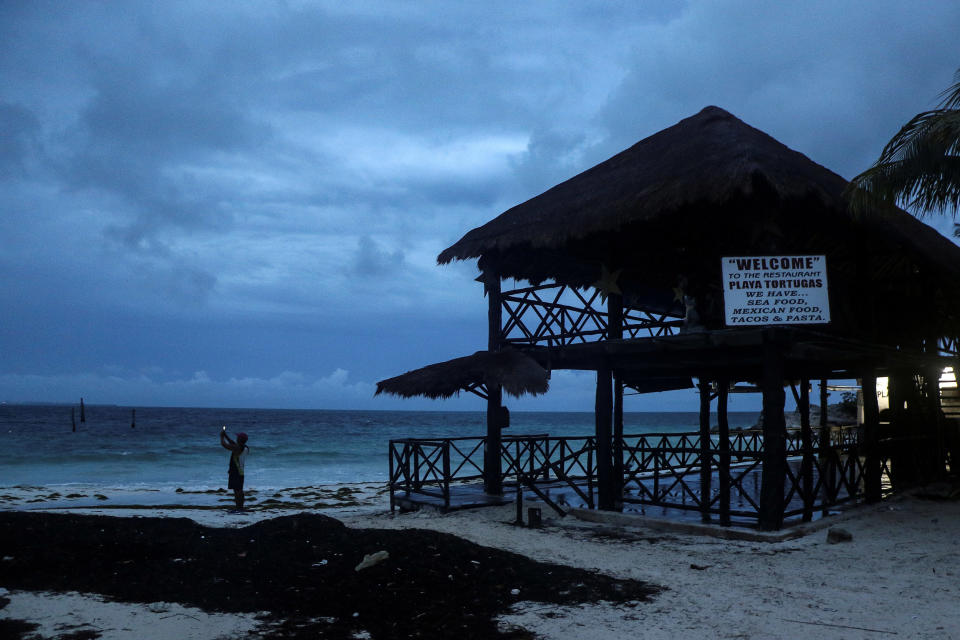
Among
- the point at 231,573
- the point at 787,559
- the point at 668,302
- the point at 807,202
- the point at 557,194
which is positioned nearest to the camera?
the point at 231,573

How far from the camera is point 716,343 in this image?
9562 millimetres

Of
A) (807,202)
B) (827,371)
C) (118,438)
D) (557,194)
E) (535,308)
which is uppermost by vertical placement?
(557,194)

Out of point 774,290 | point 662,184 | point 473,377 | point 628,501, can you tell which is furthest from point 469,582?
point 662,184

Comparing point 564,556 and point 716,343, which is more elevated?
point 716,343

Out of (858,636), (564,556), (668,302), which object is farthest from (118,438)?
(858,636)

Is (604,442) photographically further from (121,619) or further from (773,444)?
(121,619)

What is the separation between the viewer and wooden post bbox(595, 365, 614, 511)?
446 inches

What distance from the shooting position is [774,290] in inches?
366

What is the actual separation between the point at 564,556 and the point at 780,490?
3244 millimetres

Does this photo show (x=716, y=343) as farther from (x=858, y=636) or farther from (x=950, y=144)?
(x=858, y=636)

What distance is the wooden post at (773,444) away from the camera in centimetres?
931

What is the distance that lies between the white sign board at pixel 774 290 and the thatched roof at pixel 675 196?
83cm

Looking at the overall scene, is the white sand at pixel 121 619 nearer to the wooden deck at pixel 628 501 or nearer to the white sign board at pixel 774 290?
the wooden deck at pixel 628 501

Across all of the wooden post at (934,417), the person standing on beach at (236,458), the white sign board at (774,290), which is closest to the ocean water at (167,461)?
the person standing on beach at (236,458)
